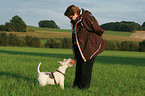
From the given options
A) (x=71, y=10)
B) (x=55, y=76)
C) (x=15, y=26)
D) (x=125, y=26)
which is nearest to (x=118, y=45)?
(x=125, y=26)

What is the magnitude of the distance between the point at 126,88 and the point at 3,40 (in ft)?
196

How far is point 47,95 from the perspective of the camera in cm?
520

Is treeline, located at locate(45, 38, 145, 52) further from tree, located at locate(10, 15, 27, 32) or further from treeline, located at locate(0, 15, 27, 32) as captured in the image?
treeline, located at locate(0, 15, 27, 32)

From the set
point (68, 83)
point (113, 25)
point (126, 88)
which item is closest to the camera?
point (126, 88)

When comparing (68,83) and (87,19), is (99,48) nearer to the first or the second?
(87,19)

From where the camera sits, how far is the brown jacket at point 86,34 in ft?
18.0

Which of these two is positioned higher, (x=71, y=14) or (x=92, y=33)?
(x=71, y=14)

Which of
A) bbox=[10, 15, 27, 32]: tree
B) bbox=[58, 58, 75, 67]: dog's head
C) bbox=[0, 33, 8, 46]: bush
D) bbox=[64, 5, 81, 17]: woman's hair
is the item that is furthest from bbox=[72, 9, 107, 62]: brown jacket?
bbox=[10, 15, 27, 32]: tree

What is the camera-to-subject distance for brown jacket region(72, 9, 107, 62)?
548 centimetres

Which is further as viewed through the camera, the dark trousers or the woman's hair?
the dark trousers

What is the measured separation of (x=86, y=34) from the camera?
5.54 metres

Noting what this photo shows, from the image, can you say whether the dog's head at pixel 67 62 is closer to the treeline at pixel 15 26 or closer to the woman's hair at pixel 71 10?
the woman's hair at pixel 71 10

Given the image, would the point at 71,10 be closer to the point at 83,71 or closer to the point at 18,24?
the point at 83,71

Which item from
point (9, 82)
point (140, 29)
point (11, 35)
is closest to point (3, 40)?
point (11, 35)
